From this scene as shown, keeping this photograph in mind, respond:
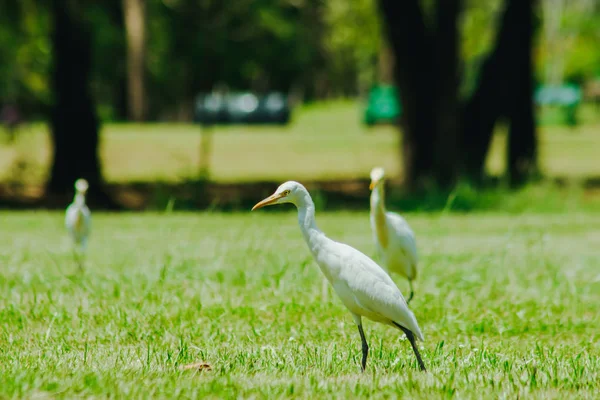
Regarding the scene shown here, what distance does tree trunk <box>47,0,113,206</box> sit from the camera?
52.4ft

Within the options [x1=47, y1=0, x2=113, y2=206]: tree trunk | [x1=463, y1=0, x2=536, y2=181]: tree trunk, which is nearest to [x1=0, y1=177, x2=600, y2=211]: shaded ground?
[x1=47, y1=0, x2=113, y2=206]: tree trunk

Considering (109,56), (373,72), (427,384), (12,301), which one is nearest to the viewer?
(427,384)

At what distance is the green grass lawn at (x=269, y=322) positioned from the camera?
15.4 feet

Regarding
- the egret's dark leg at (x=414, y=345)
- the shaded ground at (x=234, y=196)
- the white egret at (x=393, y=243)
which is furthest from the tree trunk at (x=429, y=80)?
the egret's dark leg at (x=414, y=345)

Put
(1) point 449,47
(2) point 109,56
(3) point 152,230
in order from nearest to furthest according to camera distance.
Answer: (3) point 152,230 → (1) point 449,47 → (2) point 109,56

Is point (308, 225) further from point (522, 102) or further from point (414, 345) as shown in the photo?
point (522, 102)

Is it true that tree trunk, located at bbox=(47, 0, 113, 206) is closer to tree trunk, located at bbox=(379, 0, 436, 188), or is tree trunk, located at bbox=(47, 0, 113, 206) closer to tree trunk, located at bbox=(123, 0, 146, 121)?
tree trunk, located at bbox=(379, 0, 436, 188)

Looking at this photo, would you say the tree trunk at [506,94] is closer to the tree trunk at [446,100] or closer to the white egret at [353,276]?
the tree trunk at [446,100]

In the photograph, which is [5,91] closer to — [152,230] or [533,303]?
[152,230]

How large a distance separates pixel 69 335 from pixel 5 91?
2976cm

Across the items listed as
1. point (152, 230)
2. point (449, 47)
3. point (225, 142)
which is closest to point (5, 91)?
point (225, 142)

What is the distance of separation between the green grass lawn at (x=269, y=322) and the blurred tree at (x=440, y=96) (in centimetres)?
545

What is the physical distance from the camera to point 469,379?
15.8ft

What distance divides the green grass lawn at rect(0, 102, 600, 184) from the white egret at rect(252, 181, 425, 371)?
449 inches
